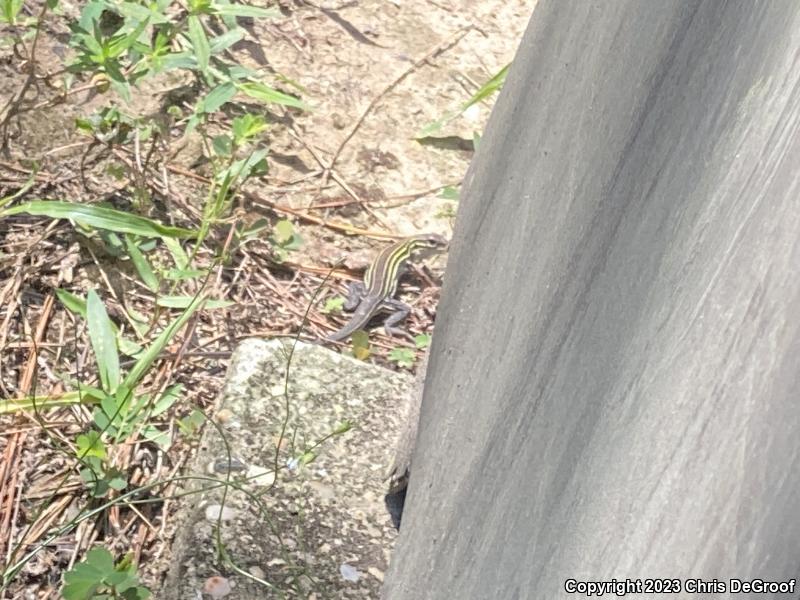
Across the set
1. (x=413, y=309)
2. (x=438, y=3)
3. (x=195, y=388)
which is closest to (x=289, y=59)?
(x=438, y=3)

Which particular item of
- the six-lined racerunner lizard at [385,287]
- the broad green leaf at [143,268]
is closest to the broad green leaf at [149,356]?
the broad green leaf at [143,268]

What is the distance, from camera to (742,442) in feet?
2.25

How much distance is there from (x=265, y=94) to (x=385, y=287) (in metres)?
0.84

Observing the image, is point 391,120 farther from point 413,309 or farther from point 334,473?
point 334,473

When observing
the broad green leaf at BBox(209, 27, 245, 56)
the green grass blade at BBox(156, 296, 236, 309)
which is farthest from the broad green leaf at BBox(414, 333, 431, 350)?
the broad green leaf at BBox(209, 27, 245, 56)

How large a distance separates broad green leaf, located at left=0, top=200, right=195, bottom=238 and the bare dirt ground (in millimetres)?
181

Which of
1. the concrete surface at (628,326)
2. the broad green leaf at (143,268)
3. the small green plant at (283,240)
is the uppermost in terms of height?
the concrete surface at (628,326)

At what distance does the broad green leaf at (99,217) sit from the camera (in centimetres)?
258

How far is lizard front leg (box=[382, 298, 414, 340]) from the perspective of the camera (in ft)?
10.8

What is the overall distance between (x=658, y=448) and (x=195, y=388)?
1.96 metres

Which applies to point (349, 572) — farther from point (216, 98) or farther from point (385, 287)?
point (216, 98)

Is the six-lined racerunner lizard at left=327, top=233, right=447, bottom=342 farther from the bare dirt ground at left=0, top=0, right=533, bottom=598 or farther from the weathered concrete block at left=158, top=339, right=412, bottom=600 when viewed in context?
the weathered concrete block at left=158, top=339, right=412, bottom=600

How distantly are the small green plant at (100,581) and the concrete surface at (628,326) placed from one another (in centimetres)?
55

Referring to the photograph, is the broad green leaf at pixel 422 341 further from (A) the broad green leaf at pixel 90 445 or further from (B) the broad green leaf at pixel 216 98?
(A) the broad green leaf at pixel 90 445
